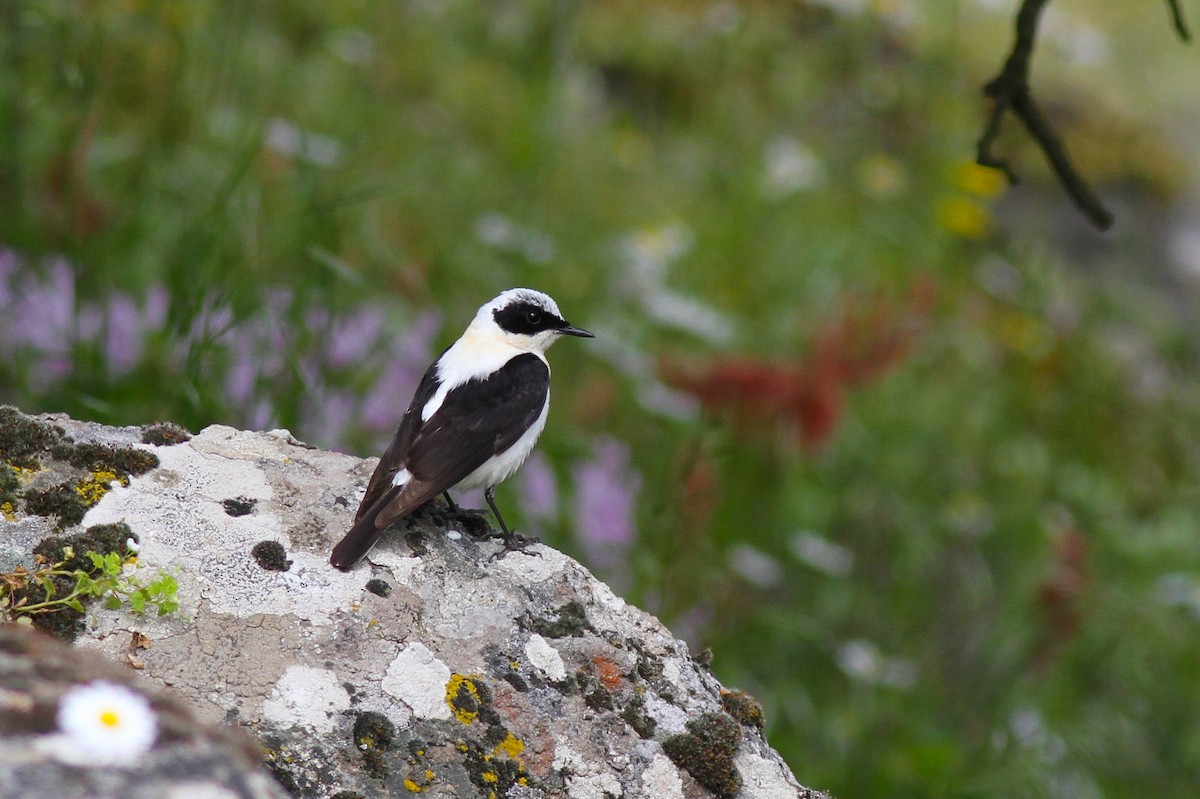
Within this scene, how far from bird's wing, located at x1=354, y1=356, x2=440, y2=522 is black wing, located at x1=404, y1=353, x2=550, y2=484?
0.10ft

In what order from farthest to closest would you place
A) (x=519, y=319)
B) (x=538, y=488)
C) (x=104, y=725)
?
(x=538, y=488)
(x=519, y=319)
(x=104, y=725)

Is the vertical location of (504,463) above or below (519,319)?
below

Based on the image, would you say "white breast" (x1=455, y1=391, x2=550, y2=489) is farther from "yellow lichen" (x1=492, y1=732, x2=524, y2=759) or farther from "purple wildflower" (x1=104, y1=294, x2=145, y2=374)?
"purple wildflower" (x1=104, y1=294, x2=145, y2=374)

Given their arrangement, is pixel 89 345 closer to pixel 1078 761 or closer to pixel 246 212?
pixel 246 212

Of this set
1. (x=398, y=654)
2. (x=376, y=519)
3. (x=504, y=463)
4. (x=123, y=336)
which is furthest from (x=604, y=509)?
(x=398, y=654)

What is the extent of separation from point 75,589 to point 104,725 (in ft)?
3.10

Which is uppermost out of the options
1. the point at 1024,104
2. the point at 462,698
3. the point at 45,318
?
the point at 1024,104

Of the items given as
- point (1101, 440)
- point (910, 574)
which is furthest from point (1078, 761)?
point (1101, 440)

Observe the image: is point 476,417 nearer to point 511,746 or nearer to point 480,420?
point 480,420

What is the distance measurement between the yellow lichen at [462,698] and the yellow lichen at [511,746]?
78mm

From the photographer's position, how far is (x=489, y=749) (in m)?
2.54

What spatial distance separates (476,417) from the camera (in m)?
3.78

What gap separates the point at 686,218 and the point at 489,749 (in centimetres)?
680

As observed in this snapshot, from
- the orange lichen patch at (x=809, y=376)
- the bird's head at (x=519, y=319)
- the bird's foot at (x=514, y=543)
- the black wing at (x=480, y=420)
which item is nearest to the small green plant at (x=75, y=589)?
the bird's foot at (x=514, y=543)
